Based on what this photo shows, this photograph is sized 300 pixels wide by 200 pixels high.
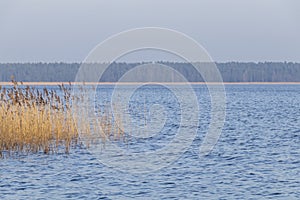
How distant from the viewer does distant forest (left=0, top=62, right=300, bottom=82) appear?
18088cm

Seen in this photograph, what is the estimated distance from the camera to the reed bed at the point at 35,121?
20.8m

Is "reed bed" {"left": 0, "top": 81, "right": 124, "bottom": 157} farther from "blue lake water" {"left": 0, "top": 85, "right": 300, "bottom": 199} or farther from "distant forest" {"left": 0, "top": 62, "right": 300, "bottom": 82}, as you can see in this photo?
"distant forest" {"left": 0, "top": 62, "right": 300, "bottom": 82}

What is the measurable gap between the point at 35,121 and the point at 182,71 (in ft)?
523

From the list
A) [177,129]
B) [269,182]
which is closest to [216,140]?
[177,129]

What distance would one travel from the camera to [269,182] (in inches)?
690

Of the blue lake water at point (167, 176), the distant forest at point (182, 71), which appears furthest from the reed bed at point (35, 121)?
the distant forest at point (182, 71)

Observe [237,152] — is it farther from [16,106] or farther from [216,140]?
[16,106]

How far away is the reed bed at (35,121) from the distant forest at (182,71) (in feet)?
507

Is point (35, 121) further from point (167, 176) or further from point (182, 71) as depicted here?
point (182, 71)

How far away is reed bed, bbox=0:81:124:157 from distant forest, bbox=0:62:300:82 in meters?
154

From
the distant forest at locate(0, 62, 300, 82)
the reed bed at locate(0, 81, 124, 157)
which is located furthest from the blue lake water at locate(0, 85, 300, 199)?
the distant forest at locate(0, 62, 300, 82)

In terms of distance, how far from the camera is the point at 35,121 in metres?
21.3

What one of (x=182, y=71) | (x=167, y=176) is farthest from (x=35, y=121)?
(x=182, y=71)

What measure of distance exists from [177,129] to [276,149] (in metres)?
9.59
